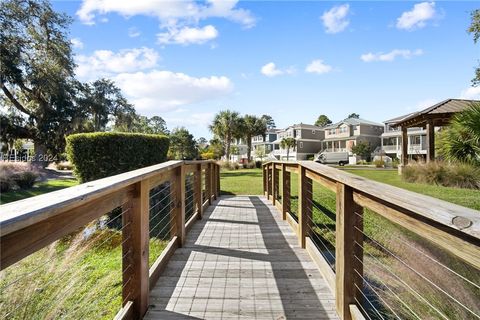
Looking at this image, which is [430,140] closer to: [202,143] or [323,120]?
[202,143]

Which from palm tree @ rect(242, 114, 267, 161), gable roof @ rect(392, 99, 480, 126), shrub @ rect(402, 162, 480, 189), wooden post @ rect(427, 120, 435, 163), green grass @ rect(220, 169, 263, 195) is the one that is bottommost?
green grass @ rect(220, 169, 263, 195)

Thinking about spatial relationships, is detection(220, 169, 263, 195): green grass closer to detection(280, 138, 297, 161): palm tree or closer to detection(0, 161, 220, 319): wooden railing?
detection(0, 161, 220, 319): wooden railing

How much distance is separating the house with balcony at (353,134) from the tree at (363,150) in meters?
2.21

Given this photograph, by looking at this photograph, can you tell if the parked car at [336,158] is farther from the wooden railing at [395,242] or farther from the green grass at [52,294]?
the green grass at [52,294]

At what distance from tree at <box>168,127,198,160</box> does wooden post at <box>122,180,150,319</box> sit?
35679 millimetres

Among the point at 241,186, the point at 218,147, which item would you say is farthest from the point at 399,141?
the point at 241,186

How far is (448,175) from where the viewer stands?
11.7 meters

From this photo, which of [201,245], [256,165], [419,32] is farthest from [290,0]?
[256,165]

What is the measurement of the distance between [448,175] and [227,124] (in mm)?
27422

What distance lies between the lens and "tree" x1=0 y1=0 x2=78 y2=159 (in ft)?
68.6

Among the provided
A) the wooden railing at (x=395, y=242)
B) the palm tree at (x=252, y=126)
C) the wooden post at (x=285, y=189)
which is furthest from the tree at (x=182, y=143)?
the wooden railing at (x=395, y=242)

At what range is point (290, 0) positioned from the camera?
9.39 m

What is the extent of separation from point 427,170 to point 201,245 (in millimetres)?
11243

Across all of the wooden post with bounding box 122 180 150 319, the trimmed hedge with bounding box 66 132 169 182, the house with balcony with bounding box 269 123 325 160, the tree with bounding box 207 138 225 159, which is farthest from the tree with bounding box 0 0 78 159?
the house with balcony with bounding box 269 123 325 160
